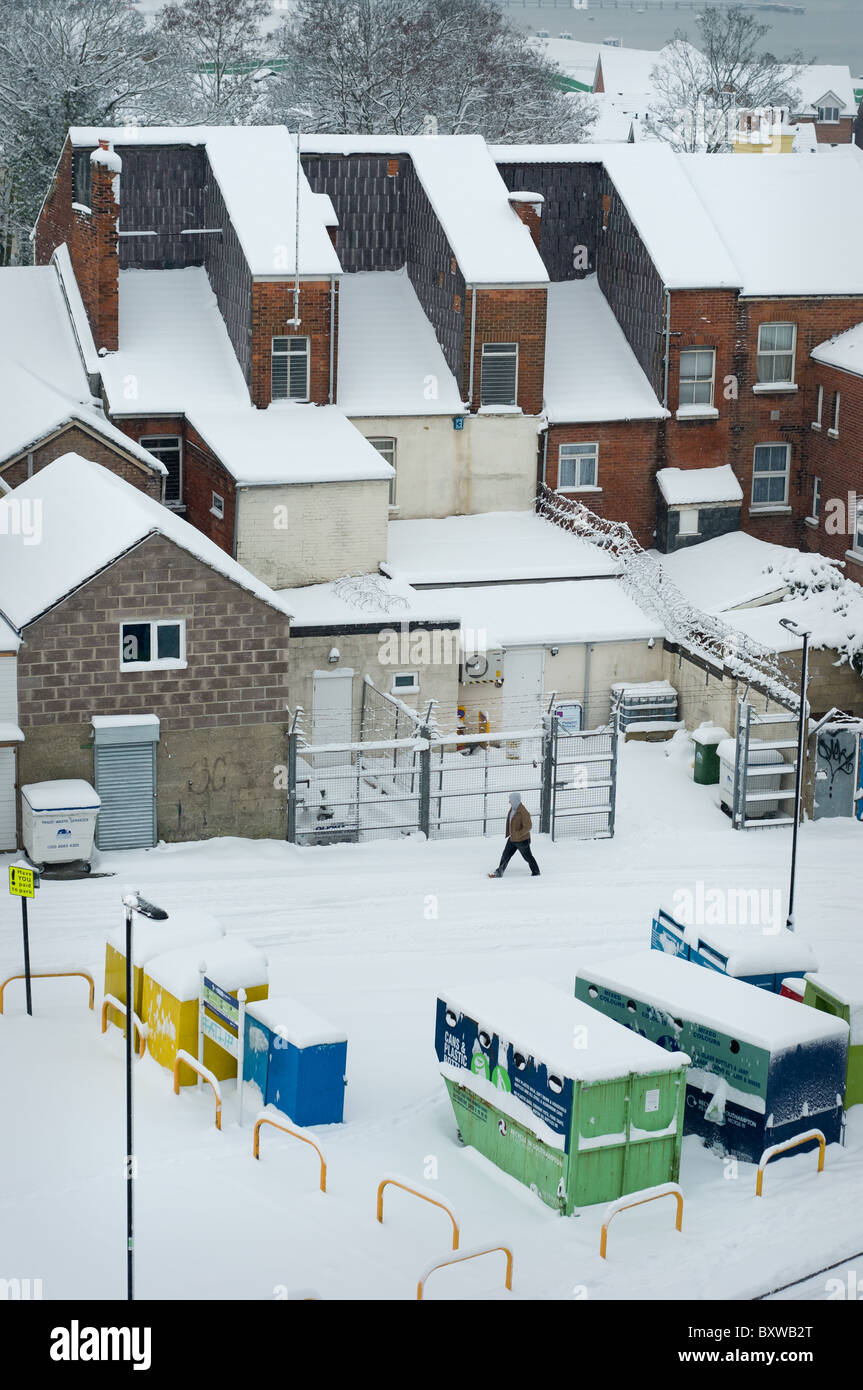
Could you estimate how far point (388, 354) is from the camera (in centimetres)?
4184

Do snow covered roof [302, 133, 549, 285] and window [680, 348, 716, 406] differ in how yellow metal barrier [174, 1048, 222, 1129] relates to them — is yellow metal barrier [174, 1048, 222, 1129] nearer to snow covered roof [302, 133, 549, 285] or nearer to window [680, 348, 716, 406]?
snow covered roof [302, 133, 549, 285]

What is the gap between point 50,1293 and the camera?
1709 cm

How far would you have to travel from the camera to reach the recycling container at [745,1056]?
20.4 metres

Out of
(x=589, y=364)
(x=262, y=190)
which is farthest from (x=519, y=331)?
(x=262, y=190)

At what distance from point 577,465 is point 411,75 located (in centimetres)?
2613

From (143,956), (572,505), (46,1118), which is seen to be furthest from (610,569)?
(46,1118)

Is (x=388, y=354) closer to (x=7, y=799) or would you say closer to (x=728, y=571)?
(x=728, y=571)

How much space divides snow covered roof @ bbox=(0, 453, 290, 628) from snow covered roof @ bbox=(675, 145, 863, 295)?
1788cm

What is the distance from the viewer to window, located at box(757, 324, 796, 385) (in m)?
43.8

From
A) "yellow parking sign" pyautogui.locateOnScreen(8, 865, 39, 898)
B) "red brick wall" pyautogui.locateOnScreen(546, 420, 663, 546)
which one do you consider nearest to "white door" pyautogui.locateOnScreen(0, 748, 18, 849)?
"yellow parking sign" pyautogui.locateOnScreen(8, 865, 39, 898)

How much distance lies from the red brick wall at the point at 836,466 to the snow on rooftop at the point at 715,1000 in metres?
22.0

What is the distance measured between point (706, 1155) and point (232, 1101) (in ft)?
17.0

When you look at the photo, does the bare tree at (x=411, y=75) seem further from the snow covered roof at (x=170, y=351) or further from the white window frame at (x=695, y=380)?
the snow covered roof at (x=170, y=351)

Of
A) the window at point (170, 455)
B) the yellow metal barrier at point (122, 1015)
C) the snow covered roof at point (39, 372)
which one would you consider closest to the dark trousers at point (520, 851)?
the yellow metal barrier at point (122, 1015)
